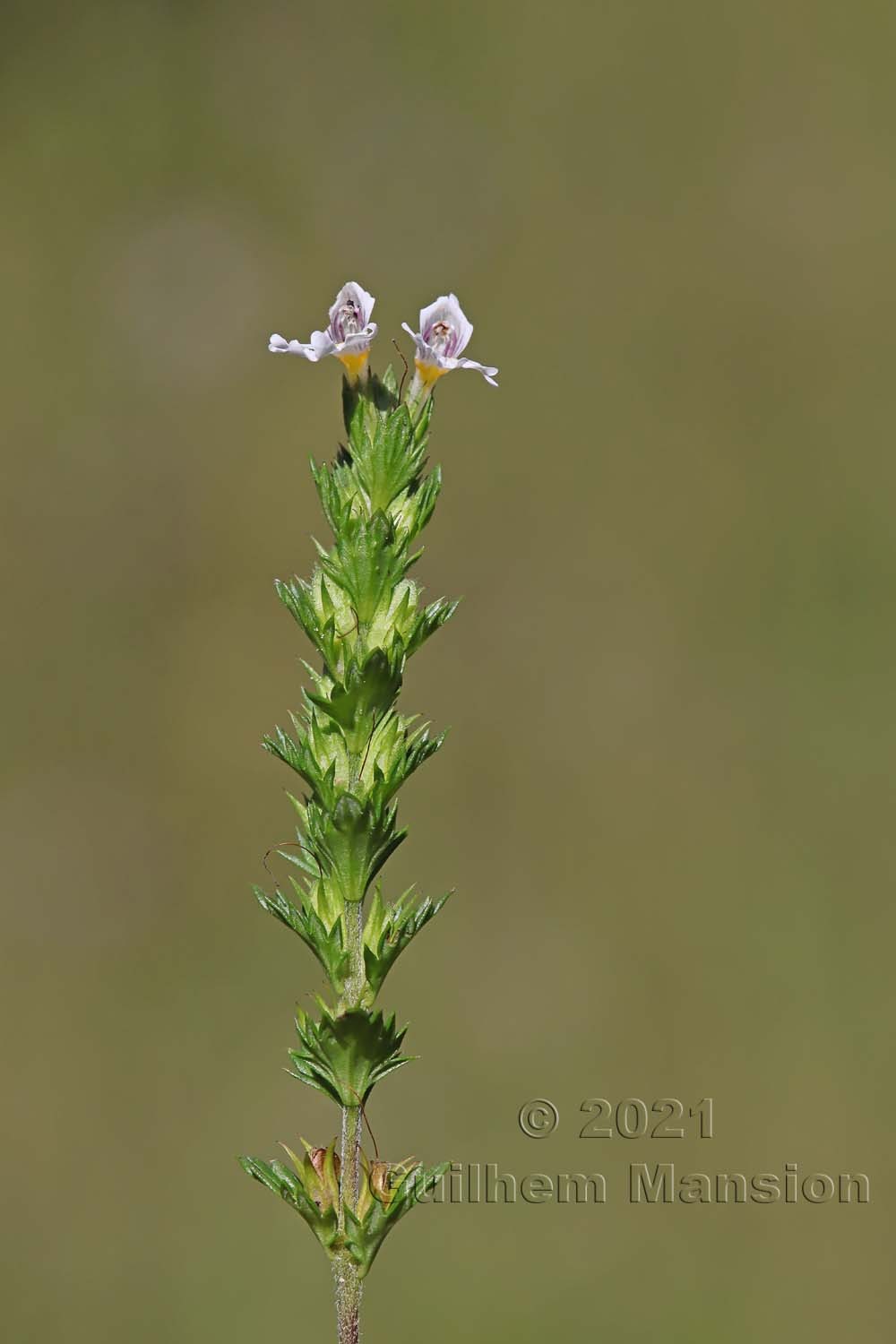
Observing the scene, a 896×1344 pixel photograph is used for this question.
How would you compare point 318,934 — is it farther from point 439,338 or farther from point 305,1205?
point 439,338

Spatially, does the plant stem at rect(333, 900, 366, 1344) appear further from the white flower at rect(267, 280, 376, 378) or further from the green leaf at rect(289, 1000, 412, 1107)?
the white flower at rect(267, 280, 376, 378)

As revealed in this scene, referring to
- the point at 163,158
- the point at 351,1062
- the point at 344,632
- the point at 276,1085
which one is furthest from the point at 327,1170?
the point at 163,158

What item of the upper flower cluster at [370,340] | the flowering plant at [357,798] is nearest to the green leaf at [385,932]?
the flowering plant at [357,798]

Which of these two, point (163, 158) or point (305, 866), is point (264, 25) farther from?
point (305, 866)

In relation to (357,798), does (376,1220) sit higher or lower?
lower

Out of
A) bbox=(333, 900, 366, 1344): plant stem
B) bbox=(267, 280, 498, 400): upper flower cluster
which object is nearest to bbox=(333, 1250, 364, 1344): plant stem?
bbox=(333, 900, 366, 1344): plant stem

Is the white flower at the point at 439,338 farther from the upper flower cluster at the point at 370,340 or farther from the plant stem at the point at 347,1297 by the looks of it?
the plant stem at the point at 347,1297

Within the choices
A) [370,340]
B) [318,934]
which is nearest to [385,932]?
[318,934]
